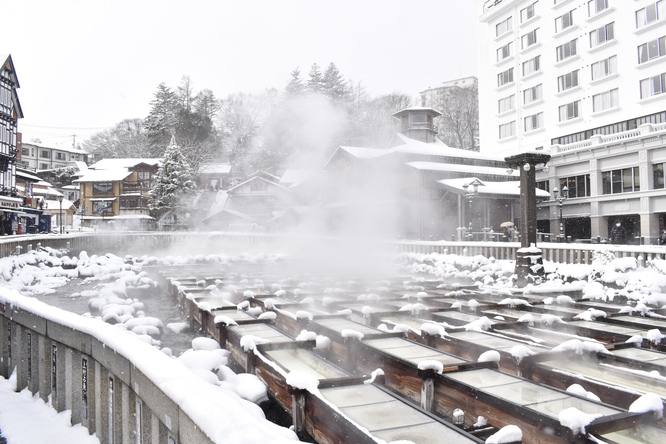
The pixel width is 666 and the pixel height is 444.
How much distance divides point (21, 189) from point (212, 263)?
84.7 ft

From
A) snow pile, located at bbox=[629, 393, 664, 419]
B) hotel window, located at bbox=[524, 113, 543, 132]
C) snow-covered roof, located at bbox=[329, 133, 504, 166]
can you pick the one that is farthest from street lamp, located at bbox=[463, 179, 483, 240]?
snow pile, located at bbox=[629, 393, 664, 419]

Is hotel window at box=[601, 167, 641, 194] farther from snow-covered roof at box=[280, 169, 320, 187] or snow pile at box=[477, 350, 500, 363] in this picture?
snow pile at box=[477, 350, 500, 363]

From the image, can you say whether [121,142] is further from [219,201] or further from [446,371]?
[446,371]

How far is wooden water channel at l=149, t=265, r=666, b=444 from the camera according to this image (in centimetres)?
231

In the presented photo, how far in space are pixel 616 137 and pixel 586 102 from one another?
12.3 feet

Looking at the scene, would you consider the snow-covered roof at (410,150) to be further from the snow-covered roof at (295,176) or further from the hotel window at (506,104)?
the hotel window at (506,104)

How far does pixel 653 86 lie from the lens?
21125 mm

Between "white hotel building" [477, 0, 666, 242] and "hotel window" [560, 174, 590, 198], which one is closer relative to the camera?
"white hotel building" [477, 0, 666, 242]

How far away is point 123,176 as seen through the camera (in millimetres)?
36750

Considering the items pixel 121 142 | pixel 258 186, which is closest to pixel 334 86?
pixel 258 186

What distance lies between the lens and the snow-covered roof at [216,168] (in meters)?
34.4

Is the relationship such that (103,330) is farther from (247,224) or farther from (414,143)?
(247,224)

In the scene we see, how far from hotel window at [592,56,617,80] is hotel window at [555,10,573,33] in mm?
3057

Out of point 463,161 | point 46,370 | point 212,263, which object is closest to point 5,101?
point 212,263
